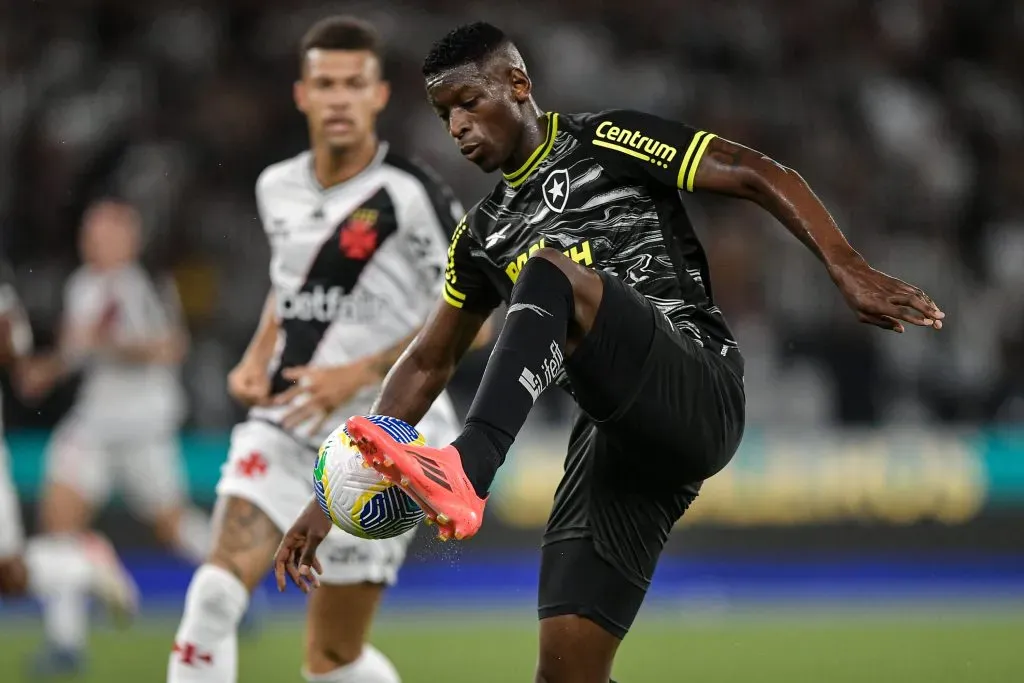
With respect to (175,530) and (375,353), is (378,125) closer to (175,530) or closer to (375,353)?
(175,530)

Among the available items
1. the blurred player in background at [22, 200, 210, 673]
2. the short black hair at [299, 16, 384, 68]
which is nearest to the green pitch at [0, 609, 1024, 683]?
the blurred player in background at [22, 200, 210, 673]

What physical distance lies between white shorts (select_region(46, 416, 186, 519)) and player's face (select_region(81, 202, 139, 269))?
1.20 m

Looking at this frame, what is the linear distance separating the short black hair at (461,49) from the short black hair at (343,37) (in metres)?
1.67

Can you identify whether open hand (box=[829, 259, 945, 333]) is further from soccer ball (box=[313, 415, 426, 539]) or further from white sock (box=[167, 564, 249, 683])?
white sock (box=[167, 564, 249, 683])

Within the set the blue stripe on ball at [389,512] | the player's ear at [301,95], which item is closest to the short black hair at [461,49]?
the blue stripe on ball at [389,512]

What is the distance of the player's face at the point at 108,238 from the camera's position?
1059cm

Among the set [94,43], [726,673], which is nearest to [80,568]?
[726,673]

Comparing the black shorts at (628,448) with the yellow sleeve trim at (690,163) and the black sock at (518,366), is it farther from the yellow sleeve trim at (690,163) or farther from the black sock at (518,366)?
the yellow sleeve trim at (690,163)

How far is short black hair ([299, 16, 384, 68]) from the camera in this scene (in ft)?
18.7

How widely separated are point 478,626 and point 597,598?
5979mm

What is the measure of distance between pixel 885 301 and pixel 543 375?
890 mm

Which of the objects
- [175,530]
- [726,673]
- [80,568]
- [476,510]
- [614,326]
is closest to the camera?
[476,510]

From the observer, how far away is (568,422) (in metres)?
11.3

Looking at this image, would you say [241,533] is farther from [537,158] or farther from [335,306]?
[537,158]
